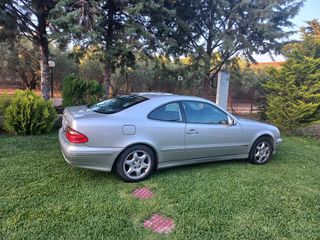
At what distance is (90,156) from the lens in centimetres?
346

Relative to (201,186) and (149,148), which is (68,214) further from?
A: (201,186)

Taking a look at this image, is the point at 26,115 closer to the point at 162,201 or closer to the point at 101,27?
the point at 162,201

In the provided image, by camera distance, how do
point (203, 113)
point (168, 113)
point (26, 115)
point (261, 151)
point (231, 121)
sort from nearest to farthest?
1. point (168, 113)
2. point (203, 113)
3. point (231, 121)
4. point (261, 151)
5. point (26, 115)

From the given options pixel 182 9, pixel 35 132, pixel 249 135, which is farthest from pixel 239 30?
pixel 35 132

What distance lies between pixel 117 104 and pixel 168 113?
33.1 inches

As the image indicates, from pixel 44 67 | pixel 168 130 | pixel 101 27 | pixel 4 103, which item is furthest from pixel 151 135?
pixel 44 67

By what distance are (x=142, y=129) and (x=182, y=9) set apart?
8911 millimetres

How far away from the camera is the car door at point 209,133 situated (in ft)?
13.6

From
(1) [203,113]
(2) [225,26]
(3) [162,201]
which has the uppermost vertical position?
(2) [225,26]

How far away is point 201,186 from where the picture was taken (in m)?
3.75

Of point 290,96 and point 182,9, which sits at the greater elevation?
point 182,9

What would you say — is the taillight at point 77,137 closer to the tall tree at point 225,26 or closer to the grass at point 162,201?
the grass at point 162,201

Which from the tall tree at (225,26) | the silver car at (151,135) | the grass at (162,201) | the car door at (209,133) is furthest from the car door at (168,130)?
the tall tree at (225,26)

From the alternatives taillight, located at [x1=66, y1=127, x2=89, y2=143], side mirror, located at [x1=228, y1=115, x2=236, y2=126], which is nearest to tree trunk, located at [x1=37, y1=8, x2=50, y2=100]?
taillight, located at [x1=66, y1=127, x2=89, y2=143]
